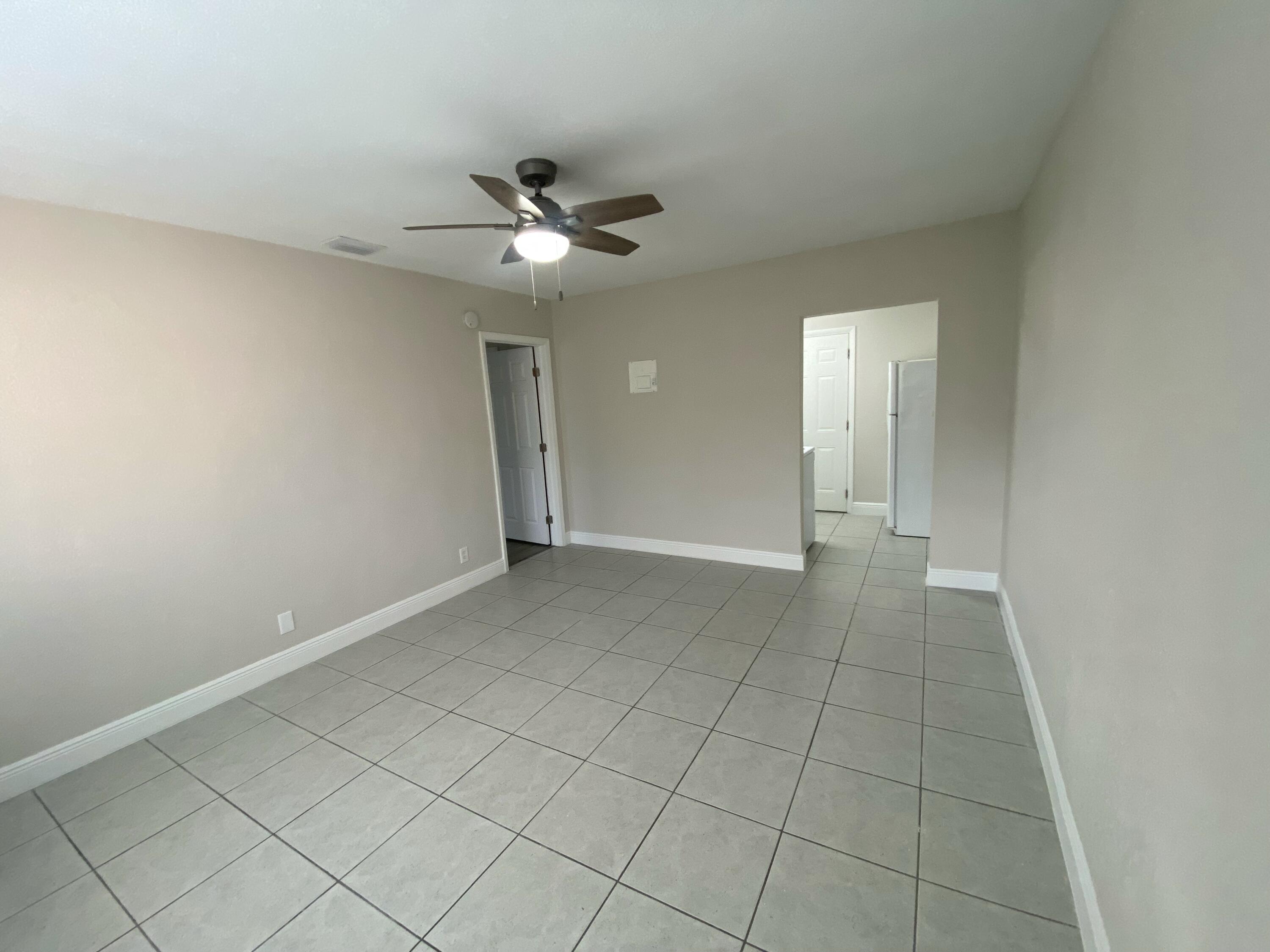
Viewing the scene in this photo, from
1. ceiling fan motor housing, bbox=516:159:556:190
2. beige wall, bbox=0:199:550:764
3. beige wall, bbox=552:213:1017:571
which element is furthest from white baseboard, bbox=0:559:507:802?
ceiling fan motor housing, bbox=516:159:556:190

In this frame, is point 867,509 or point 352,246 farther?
point 867,509

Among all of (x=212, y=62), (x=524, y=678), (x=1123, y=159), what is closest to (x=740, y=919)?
(x=524, y=678)

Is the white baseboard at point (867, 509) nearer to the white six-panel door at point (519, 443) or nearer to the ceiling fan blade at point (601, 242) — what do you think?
the white six-panel door at point (519, 443)

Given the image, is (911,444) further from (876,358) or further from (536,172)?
(536,172)

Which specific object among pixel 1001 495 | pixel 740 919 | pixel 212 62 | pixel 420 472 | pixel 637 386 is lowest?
pixel 740 919

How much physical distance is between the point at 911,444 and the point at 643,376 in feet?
8.40

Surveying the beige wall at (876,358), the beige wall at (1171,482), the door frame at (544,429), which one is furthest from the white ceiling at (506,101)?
the beige wall at (876,358)

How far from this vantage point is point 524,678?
2.73 meters

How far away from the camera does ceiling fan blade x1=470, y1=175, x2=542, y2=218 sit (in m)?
1.69

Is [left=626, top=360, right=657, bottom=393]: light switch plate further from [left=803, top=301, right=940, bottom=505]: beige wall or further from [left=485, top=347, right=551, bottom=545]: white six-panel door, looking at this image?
[left=803, top=301, right=940, bottom=505]: beige wall

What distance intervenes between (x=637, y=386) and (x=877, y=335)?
2.65m

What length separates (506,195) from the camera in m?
1.82

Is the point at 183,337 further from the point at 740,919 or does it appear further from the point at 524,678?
the point at 740,919

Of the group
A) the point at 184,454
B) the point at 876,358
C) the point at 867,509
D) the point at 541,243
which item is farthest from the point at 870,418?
the point at 184,454
